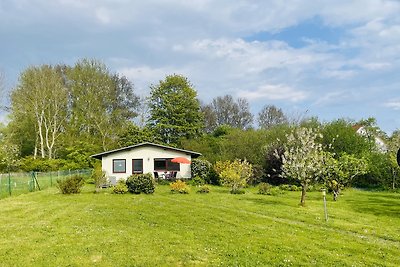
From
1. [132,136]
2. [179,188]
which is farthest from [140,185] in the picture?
[132,136]

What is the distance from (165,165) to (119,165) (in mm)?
4393

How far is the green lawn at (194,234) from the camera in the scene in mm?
9141

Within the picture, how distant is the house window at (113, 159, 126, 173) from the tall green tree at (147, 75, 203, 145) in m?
15.0

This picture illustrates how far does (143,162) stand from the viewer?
35188mm

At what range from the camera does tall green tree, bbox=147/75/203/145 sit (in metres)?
50.8

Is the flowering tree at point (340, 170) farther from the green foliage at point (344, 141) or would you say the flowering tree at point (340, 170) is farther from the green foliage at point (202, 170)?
the green foliage at point (202, 170)

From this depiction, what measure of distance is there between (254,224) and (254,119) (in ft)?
164

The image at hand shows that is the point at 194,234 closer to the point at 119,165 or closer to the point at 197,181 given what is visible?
the point at 197,181

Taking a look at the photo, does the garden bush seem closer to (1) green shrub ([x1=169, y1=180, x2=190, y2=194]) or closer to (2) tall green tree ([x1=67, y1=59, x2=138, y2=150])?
(1) green shrub ([x1=169, y1=180, x2=190, y2=194])

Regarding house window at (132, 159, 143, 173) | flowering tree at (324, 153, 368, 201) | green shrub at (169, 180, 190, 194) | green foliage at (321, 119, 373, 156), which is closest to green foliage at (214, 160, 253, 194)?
green shrub at (169, 180, 190, 194)

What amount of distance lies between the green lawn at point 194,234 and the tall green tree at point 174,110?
3205cm

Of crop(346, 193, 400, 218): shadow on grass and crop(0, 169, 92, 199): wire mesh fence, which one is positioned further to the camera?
crop(0, 169, 92, 199): wire mesh fence

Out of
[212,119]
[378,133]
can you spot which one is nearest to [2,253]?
[378,133]

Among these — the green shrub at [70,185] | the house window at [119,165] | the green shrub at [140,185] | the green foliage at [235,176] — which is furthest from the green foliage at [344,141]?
the green shrub at [70,185]
